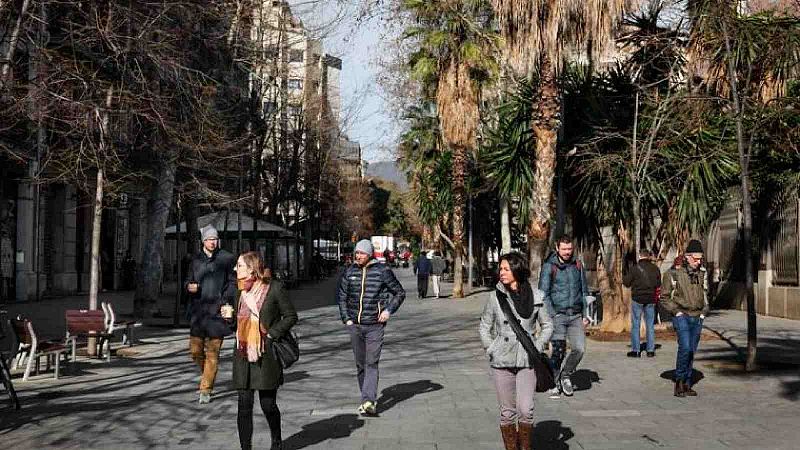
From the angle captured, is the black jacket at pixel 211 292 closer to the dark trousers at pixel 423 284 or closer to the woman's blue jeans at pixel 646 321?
the woman's blue jeans at pixel 646 321

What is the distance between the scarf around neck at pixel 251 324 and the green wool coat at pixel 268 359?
36mm

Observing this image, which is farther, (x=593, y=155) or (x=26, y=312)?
(x=26, y=312)

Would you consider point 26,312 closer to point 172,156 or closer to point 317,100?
point 172,156

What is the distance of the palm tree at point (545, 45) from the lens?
688 inches

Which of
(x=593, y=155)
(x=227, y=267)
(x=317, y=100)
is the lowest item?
(x=227, y=267)

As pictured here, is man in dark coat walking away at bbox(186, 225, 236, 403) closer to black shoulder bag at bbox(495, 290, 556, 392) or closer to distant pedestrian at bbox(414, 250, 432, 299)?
black shoulder bag at bbox(495, 290, 556, 392)

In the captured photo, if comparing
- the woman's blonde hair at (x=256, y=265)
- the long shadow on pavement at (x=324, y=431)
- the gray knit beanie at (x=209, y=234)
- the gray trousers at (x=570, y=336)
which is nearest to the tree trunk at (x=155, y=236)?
the gray knit beanie at (x=209, y=234)

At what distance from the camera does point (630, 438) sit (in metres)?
8.37

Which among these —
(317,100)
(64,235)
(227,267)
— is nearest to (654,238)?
(227,267)

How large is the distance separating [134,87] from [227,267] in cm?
588

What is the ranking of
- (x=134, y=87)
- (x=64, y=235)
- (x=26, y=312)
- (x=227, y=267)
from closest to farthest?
(x=227, y=267) → (x=134, y=87) → (x=26, y=312) → (x=64, y=235)

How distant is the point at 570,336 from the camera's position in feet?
35.5

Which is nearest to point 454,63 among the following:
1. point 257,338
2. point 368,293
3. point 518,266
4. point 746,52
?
point 746,52

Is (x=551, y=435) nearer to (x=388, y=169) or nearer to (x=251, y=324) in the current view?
(x=251, y=324)
